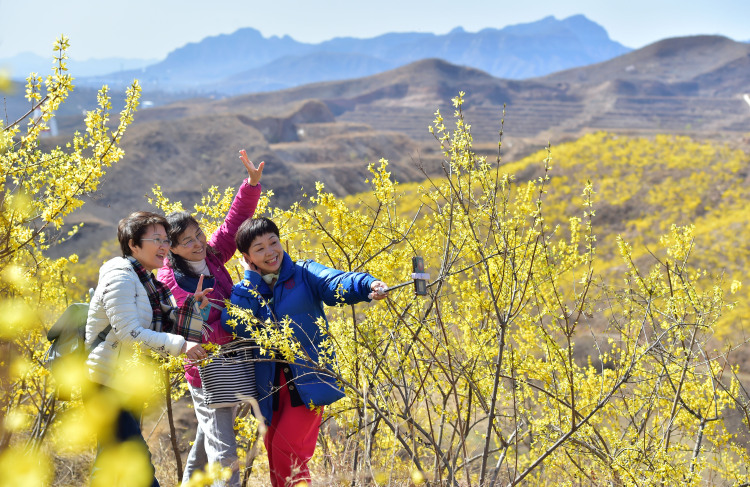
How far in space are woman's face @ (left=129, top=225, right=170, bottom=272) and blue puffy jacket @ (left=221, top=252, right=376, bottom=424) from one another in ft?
1.37

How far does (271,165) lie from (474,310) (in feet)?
137

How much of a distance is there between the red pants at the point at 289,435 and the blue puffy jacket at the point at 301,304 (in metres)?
0.07

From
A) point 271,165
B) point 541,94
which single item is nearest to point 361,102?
point 541,94

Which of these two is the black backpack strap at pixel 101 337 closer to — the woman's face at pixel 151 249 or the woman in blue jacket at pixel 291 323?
the woman's face at pixel 151 249

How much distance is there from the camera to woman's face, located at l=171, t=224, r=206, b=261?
A: 3176 mm

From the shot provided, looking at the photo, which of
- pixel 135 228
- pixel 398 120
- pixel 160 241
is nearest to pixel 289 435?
pixel 160 241

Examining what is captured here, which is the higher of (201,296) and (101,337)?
(201,296)

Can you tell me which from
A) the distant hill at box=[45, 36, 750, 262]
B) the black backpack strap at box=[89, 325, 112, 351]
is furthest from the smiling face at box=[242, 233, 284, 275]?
the distant hill at box=[45, 36, 750, 262]

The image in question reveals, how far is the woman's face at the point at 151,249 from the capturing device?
2.86 meters

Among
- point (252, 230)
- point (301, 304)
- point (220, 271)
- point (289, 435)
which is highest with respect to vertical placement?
point (252, 230)

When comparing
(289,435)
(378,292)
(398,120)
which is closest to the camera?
(378,292)

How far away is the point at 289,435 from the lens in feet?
10.1

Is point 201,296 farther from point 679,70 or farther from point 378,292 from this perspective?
point 679,70

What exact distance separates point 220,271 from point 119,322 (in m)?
0.83
